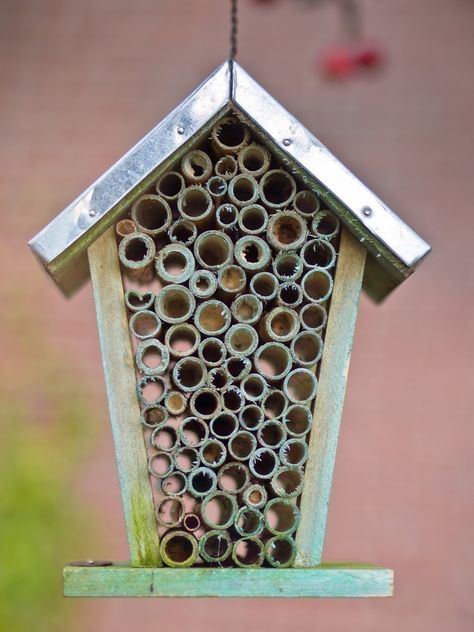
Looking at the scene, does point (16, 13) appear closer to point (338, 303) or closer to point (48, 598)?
point (48, 598)

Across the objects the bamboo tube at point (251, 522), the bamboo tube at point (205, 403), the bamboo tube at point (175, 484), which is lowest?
the bamboo tube at point (251, 522)

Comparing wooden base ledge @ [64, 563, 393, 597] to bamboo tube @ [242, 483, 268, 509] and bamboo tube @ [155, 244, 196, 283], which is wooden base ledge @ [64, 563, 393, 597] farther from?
bamboo tube @ [155, 244, 196, 283]

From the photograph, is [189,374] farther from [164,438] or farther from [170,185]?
[170,185]

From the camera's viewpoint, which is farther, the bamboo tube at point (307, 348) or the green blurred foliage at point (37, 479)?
the green blurred foliage at point (37, 479)

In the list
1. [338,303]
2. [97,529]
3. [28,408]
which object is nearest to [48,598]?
[97,529]

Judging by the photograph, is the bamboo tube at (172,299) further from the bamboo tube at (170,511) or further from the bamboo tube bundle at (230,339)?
the bamboo tube at (170,511)

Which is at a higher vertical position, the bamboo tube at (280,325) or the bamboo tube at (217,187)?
the bamboo tube at (217,187)

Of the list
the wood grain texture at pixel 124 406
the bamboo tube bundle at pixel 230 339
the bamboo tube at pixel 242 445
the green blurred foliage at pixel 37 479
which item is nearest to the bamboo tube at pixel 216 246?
the bamboo tube bundle at pixel 230 339
